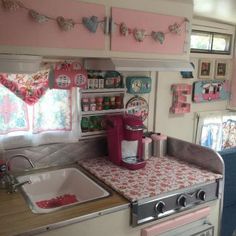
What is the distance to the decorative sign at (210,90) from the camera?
2551 mm

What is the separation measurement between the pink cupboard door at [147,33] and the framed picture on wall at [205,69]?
71 cm

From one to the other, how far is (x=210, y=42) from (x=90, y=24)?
148 cm

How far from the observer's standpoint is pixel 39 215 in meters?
1.30

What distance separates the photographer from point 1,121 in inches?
67.3

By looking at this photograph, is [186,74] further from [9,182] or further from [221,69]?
[9,182]

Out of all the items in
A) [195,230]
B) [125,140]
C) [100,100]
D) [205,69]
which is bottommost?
[195,230]

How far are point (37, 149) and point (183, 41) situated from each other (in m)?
1.17

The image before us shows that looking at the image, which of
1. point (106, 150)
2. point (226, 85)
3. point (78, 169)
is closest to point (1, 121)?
point (78, 169)

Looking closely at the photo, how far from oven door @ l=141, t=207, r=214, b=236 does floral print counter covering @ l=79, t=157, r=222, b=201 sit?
0.59 feet

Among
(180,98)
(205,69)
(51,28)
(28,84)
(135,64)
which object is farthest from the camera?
(205,69)

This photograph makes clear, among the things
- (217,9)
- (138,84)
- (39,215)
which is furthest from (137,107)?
(39,215)

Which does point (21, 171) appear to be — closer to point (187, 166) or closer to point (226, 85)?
point (187, 166)

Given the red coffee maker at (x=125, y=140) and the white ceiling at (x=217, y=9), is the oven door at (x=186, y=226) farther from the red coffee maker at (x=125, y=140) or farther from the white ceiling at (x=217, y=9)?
the white ceiling at (x=217, y=9)

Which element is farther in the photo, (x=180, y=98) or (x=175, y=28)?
(x=180, y=98)
